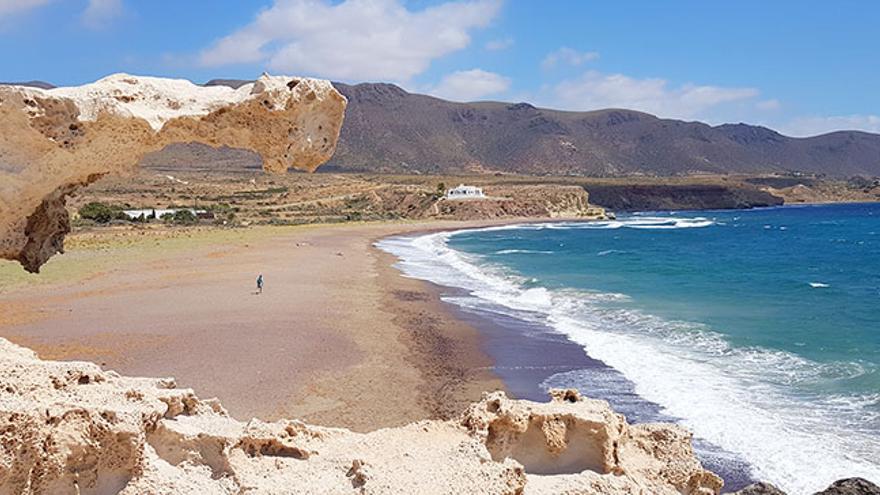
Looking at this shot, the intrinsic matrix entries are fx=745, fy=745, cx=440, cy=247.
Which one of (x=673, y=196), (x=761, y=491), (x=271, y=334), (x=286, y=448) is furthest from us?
(x=673, y=196)

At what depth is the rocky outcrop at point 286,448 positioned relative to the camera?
5.25m

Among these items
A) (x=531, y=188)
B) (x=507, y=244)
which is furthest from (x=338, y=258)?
(x=531, y=188)

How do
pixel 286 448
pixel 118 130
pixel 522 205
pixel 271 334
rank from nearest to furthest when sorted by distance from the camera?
pixel 286 448
pixel 118 130
pixel 271 334
pixel 522 205

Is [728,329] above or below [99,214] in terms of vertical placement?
below

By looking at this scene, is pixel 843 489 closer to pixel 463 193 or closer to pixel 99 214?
pixel 99 214

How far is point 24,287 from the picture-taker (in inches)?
1057

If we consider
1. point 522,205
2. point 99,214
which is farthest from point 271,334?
point 522,205

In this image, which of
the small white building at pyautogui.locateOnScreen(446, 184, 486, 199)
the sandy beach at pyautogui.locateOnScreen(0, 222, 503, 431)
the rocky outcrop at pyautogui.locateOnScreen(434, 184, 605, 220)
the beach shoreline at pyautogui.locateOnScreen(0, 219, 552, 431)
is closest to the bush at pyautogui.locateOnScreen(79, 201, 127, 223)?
the sandy beach at pyautogui.locateOnScreen(0, 222, 503, 431)

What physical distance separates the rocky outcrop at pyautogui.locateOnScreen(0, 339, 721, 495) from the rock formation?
1.53m

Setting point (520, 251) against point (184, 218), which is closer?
point (520, 251)

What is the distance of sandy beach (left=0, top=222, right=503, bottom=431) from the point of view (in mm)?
14891

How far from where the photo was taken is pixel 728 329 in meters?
22.7

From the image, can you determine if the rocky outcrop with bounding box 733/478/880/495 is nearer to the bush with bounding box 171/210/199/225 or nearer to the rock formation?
the rock formation

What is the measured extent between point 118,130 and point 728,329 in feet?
65.8
